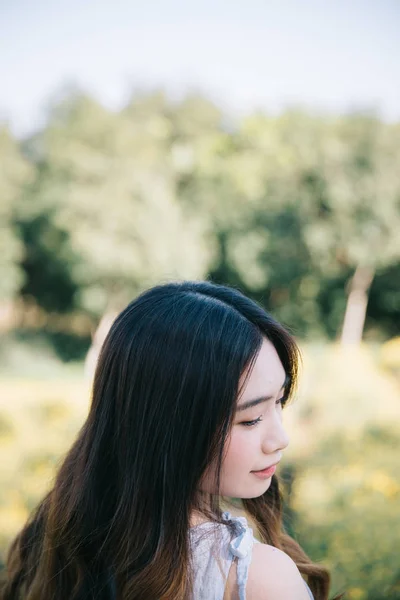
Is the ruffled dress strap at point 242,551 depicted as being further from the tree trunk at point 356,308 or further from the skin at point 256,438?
the tree trunk at point 356,308

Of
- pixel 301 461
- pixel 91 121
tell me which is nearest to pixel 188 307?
pixel 301 461

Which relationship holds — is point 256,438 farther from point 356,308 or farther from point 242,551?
point 356,308

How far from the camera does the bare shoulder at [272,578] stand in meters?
0.99

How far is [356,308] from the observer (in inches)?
674

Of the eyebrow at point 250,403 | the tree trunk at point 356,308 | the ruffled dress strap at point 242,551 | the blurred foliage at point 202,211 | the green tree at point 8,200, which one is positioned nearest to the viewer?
the ruffled dress strap at point 242,551

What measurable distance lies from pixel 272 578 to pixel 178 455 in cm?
32

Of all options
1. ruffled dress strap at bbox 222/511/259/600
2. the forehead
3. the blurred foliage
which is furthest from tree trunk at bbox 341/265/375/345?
ruffled dress strap at bbox 222/511/259/600

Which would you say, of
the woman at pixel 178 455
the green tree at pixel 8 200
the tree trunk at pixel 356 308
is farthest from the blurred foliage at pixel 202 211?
the woman at pixel 178 455

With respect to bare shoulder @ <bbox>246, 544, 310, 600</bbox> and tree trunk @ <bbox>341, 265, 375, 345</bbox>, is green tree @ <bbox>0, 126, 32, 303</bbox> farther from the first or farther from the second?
bare shoulder @ <bbox>246, 544, 310, 600</bbox>

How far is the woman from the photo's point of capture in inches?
41.4

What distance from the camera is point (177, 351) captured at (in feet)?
3.58

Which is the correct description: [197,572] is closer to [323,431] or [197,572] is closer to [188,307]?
[188,307]

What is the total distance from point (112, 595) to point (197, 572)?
0.34 meters

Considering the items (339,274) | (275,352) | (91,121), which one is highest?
(91,121)
